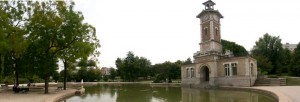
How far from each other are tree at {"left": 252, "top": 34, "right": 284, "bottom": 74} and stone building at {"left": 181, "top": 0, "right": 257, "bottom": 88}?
81.4 feet

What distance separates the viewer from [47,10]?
23891 millimetres

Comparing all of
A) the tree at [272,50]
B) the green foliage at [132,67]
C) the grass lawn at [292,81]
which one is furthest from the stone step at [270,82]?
the green foliage at [132,67]

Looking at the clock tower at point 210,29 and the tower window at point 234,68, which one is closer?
the tower window at point 234,68

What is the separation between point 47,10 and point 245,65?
22.2 meters

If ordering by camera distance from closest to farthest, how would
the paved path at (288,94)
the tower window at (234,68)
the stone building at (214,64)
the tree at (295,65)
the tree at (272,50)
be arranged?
the paved path at (288,94)
the stone building at (214,64)
the tower window at (234,68)
the tree at (295,65)
the tree at (272,50)

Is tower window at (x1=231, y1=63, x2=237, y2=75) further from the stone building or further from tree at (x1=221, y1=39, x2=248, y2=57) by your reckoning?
tree at (x1=221, y1=39, x2=248, y2=57)

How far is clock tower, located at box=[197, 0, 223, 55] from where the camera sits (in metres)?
37.5

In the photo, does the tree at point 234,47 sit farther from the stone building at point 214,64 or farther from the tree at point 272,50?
the stone building at point 214,64

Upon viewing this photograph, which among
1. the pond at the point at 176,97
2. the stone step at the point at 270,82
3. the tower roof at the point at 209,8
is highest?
the tower roof at the point at 209,8

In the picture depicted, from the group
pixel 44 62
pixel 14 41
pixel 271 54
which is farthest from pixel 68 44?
pixel 271 54

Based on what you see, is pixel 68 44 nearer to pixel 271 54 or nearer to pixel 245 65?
pixel 245 65

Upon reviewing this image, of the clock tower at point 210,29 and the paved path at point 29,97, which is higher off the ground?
the clock tower at point 210,29

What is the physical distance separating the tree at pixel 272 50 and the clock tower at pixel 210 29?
81.1 ft

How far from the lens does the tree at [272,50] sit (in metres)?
59.2
